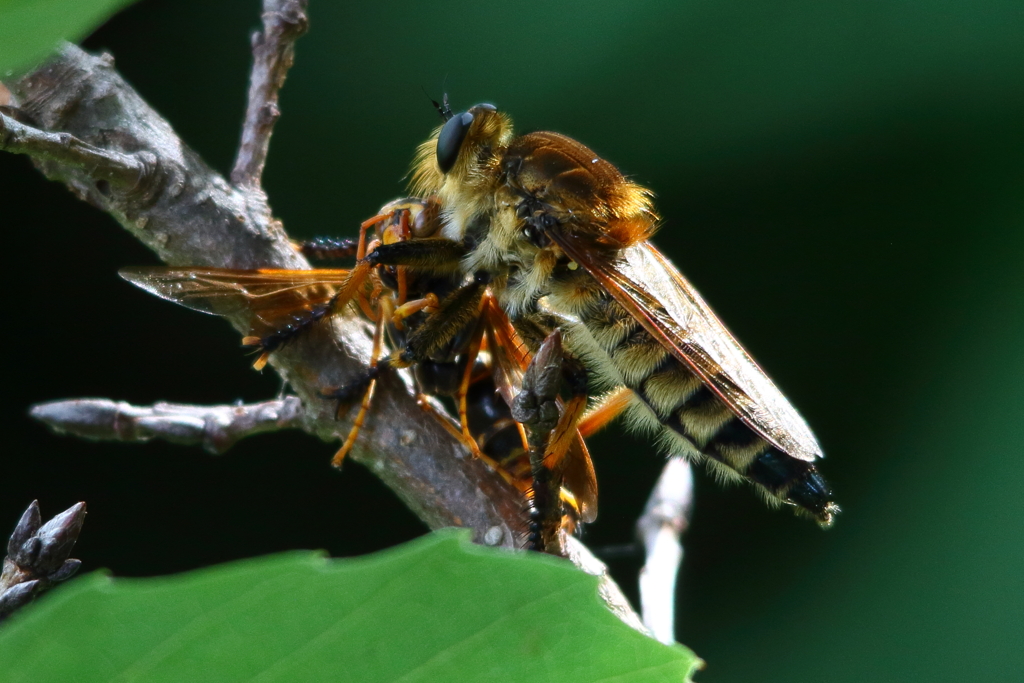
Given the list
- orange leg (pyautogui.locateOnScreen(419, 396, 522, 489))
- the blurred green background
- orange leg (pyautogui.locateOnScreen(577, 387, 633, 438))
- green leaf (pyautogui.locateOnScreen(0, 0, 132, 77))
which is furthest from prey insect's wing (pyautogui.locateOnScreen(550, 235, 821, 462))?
the blurred green background

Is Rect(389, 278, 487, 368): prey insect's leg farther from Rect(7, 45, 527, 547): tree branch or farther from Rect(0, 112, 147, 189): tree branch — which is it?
Rect(0, 112, 147, 189): tree branch

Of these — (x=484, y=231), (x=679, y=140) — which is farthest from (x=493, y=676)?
(x=679, y=140)

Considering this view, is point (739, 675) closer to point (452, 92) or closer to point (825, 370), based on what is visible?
point (825, 370)

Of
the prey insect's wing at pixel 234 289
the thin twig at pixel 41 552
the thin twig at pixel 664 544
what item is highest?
the prey insect's wing at pixel 234 289

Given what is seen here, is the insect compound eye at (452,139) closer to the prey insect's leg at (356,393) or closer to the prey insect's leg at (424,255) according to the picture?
the prey insect's leg at (424,255)

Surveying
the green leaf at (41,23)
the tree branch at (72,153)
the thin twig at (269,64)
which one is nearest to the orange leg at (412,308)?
the thin twig at (269,64)

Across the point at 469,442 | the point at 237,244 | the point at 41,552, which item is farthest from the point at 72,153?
the point at 469,442
